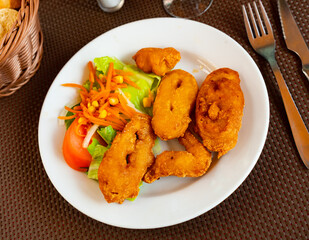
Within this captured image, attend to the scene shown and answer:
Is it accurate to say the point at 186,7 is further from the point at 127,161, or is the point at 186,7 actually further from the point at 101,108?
the point at 127,161

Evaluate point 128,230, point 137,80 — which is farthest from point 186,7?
point 128,230

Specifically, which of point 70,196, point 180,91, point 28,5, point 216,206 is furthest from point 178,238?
point 28,5

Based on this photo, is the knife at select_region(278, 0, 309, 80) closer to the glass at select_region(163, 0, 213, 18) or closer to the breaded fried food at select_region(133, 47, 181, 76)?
the glass at select_region(163, 0, 213, 18)

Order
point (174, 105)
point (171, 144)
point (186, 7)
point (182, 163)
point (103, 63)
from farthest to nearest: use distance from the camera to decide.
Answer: point (186, 7) → point (103, 63) → point (171, 144) → point (174, 105) → point (182, 163)

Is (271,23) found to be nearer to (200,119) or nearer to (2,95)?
(200,119)

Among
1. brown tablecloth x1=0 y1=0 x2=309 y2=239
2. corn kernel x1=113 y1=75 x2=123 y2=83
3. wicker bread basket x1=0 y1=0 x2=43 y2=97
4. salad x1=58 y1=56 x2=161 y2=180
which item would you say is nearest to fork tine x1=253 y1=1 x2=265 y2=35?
brown tablecloth x1=0 y1=0 x2=309 y2=239

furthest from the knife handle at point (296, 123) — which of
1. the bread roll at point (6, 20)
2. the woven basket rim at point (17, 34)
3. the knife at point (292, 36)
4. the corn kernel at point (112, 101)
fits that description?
the bread roll at point (6, 20)
